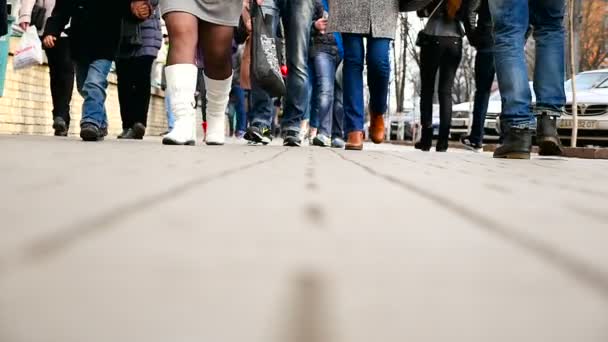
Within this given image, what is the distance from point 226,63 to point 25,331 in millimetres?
4345

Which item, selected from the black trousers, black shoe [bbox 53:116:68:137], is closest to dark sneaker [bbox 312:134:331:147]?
the black trousers

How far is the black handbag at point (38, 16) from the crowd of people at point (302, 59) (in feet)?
0.54

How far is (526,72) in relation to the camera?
154 inches

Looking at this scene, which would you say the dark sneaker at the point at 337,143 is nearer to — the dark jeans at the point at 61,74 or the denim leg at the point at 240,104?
the dark jeans at the point at 61,74

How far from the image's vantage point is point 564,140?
30.1ft

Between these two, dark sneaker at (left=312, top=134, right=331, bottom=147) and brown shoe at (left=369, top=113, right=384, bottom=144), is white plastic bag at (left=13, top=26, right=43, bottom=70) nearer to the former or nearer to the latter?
dark sneaker at (left=312, top=134, right=331, bottom=147)

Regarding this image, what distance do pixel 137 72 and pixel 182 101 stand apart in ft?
7.91

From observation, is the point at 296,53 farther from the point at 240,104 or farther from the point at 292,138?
the point at 240,104

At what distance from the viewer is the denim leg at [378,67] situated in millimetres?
4996

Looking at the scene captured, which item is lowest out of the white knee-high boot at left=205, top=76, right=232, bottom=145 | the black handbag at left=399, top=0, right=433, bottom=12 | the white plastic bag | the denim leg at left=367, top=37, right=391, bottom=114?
the white knee-high boot at left=205, top=76, right=232, bottom=145

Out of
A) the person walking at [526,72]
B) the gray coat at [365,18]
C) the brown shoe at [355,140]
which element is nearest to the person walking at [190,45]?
the gray coat at [365,18]

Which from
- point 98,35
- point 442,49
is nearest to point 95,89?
point 98,35

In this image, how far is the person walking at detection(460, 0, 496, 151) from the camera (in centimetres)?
633

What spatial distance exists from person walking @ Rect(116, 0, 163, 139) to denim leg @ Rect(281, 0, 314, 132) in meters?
1.26
